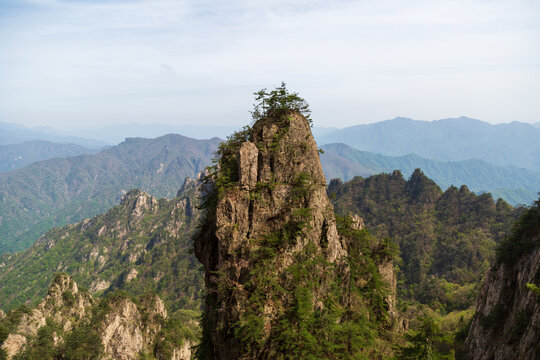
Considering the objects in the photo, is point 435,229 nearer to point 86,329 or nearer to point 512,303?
point 512,303

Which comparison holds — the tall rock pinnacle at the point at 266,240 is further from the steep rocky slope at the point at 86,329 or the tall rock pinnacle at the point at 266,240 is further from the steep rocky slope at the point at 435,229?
the steep rocky slope at the point at 435,229

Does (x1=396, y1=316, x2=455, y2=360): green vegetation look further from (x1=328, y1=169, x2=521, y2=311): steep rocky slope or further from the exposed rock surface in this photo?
(x1=328, y1=169, x2=521, y2=311): steep rocky slope

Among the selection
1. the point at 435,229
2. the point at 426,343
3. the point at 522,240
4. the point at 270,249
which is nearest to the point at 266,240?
the point at 270,249

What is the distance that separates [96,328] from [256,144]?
6206cm

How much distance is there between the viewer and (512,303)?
116ft

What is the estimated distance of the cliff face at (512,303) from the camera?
26.8m

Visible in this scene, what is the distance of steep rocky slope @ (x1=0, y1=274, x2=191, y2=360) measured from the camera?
52.8 m

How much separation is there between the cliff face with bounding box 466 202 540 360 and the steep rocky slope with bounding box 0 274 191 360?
5631cm

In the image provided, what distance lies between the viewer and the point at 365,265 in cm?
2655

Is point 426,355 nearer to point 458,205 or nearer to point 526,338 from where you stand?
point 526,338

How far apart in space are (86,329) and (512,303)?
73.8 meters

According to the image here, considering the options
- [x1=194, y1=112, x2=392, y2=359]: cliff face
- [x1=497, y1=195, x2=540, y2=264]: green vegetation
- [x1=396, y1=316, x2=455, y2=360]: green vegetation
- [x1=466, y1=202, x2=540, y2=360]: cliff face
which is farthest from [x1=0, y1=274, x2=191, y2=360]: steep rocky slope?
[x1=497, y1=195, x2=540, y2=264]: green vegetation

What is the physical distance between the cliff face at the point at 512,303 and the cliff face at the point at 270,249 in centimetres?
1737

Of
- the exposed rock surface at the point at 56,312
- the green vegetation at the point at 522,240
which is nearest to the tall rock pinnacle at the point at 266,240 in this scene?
the green vegetation at the point at 522,240
